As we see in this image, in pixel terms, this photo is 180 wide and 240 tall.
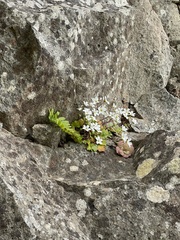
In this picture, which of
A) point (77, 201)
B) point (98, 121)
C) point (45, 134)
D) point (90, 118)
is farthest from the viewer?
point (98, 121)

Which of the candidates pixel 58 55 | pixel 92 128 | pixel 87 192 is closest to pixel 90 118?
pixel 92 128

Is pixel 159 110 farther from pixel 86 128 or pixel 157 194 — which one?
pixel 157 194

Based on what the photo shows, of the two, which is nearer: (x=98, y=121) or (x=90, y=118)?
(x=90, y=118)

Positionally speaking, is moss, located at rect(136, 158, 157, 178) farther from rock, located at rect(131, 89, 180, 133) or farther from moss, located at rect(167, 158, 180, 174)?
rock, located at rect(131, 89, 180, 133)

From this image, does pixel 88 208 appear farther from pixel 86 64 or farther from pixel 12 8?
pixel 12 8

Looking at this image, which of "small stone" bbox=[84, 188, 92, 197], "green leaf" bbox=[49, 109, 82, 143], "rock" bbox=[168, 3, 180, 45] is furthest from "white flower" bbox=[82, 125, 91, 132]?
"rock" bbox=[168, 3, 180, 45]

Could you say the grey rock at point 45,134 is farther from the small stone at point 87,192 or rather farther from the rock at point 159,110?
the rock at point 159,110

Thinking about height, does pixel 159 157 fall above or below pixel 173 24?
below

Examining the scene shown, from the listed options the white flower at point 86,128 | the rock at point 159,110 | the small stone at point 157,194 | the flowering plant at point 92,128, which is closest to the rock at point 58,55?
the flowering plant at point 92,128
